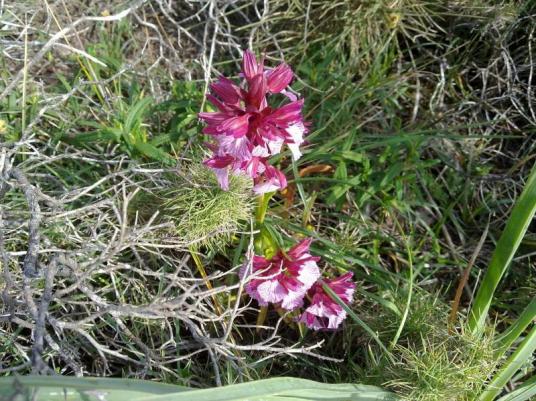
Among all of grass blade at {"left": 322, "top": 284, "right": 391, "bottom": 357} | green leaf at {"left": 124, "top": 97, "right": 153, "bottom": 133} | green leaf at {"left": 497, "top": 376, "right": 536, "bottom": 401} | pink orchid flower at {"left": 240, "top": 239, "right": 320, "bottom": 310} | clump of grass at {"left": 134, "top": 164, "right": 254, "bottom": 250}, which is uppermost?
green leaf at {"left": 124, "top": 97, "right": 153, "bottom": 133}

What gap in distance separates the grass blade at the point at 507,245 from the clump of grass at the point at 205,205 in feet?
1.80

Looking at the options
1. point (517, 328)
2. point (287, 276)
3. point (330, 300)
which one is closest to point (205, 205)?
point (287, 276)

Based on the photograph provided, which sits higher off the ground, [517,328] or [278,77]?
[278,77]

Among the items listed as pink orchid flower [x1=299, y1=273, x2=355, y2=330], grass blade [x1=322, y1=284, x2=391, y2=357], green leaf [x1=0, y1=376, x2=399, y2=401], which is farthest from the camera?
pink orchid flower [x1=299, y1=273, x2=355, y2=330]

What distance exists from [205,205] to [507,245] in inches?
25.5

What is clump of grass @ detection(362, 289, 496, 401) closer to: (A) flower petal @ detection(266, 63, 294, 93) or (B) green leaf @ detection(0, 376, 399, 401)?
(B) green leaf @ detection(0, 376, 399, 401)

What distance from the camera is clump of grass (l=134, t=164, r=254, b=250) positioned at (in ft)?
4.39

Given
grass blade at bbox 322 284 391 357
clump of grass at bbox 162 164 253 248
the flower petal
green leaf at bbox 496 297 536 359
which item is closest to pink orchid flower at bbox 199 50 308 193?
the flower petal

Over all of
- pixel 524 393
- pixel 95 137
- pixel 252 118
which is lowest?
pixel 524 393

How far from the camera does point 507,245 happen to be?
1.23m

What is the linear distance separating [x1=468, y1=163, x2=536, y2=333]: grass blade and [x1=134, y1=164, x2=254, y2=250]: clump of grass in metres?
0.55

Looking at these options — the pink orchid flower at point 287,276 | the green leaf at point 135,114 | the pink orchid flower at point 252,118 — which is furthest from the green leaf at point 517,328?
the green leaf at point 135,114

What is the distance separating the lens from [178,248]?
138 cm

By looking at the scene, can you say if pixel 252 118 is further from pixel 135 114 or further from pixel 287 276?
pixel 135 114
